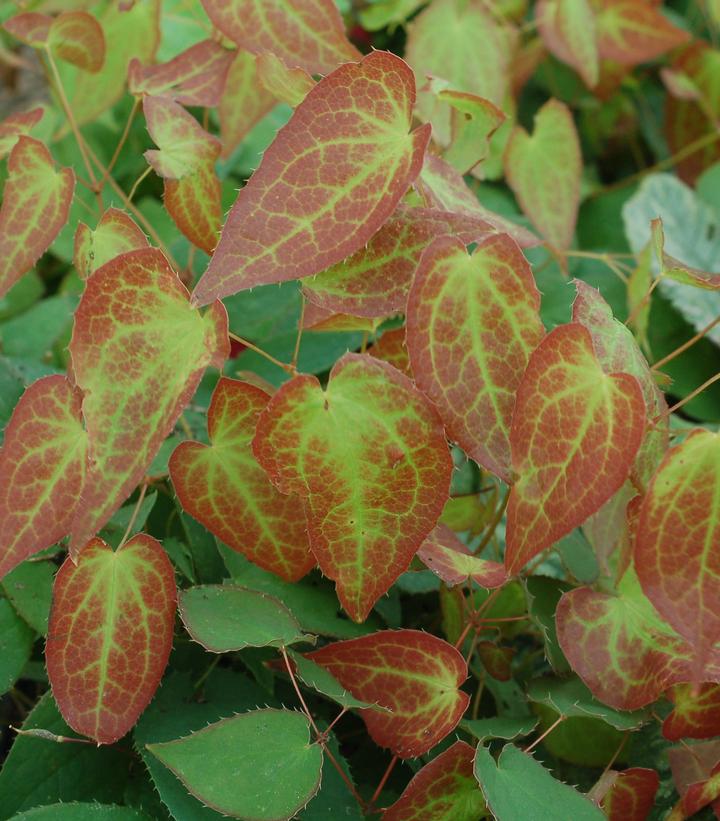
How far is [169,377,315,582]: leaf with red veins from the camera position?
0.67 m

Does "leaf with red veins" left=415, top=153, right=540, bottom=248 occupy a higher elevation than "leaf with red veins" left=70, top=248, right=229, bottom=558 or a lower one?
higher

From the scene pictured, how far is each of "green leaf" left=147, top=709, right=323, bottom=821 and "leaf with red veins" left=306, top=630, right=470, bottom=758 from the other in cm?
5

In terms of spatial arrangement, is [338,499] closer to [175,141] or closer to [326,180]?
[326,180]

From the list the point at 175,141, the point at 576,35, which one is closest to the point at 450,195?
the point at 175,141

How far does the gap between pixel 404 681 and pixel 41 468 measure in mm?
266

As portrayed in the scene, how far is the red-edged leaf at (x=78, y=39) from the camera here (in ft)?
2.86

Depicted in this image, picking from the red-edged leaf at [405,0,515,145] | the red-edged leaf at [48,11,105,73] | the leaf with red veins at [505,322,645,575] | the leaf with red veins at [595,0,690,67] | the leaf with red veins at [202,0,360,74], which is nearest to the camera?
the leaf with red veins at [505,322,645,575]

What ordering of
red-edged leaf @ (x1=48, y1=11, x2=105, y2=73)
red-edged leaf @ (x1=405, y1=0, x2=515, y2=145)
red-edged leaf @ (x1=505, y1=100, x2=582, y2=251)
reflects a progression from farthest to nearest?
red-edged leaf @ (x1=405, y1=0, x2=515, y2=145) → red-edged leaf @ (x1=505, y1=100, x2=582, y2=251) → red-edged leaf @ (x1=48, y1=11, x2=105, y2=73)

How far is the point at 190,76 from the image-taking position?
2.74 ft

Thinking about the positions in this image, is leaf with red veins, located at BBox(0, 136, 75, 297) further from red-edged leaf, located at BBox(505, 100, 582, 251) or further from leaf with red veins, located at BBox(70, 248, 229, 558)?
red-edged leaf, located at BBox(505, 100, 582, 251)

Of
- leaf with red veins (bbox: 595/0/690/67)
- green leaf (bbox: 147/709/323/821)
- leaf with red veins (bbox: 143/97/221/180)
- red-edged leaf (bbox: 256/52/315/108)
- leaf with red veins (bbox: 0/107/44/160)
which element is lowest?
green leaf (bbox: 147/709/323/821)

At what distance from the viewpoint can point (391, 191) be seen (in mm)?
585

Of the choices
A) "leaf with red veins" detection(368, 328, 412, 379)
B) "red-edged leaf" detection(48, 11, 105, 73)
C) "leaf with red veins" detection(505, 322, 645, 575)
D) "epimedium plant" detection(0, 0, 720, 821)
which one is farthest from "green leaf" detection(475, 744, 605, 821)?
"red-edged leaf" detection(48, 11, 105, 73)

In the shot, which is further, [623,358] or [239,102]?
[239,102]
